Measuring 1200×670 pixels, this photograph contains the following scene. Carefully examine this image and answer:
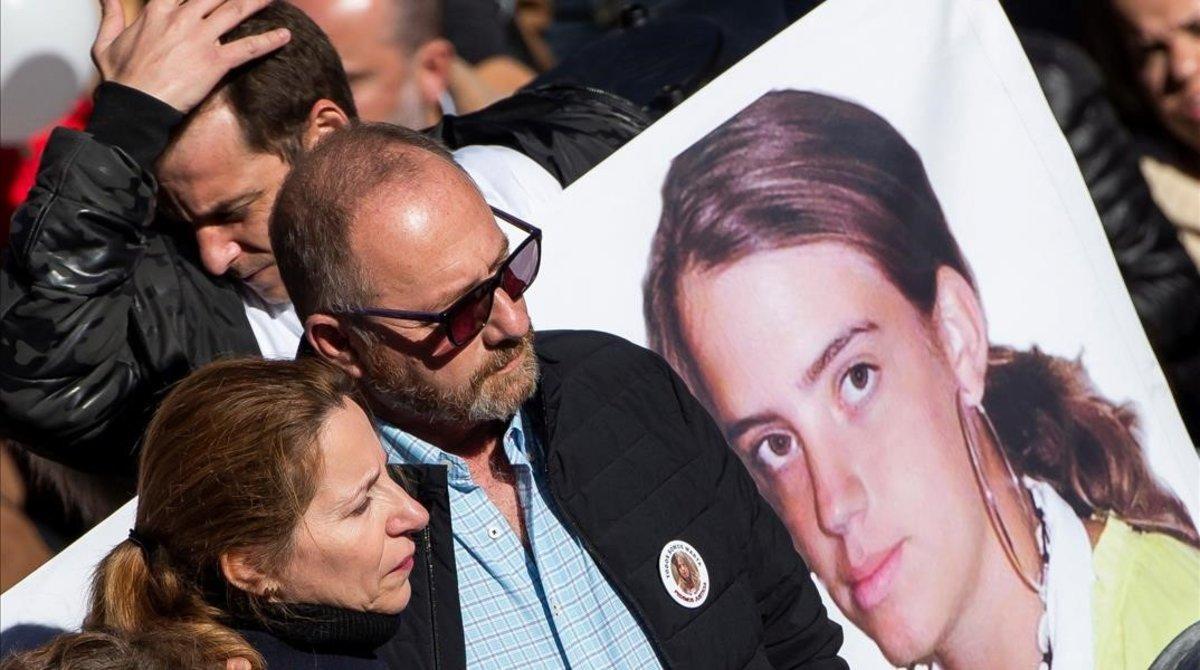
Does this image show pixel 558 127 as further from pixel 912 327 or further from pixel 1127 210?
pixel 1127 210

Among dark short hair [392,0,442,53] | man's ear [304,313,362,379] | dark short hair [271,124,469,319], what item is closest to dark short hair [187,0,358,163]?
dark short hair [271,124,469,319]

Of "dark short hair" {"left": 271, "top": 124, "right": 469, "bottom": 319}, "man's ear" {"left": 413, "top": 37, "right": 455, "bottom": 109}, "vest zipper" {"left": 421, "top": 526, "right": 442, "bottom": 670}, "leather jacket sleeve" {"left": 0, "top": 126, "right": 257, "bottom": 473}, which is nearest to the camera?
"vest zipper" {"left": 421, "top": 526, "right": 442, "bottom": 670}

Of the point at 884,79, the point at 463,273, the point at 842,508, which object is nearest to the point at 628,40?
the point at 884,79

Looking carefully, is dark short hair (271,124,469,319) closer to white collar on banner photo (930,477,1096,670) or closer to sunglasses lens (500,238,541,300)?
sunglasses lens (500,238,541,300)

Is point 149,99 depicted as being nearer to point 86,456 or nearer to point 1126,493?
point 86,456

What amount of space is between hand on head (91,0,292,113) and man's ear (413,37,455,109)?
33.9 inches

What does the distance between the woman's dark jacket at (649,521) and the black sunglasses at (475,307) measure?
157 millimetres

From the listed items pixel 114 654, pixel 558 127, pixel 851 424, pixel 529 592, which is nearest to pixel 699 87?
pixel 558 127

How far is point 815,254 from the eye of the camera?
2605 mm

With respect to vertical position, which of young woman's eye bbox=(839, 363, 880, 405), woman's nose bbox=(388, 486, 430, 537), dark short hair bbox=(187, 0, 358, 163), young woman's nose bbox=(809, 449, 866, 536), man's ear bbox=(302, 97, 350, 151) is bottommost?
young woman's nose bbox=(809, 449, 866, 536)

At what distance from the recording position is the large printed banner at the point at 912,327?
2.49 metres

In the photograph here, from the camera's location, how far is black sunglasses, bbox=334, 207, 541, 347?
6.63 ft

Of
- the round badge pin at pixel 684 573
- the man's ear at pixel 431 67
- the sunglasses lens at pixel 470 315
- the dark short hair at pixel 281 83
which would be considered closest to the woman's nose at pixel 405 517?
the sunglasses lens at pixel 470 315

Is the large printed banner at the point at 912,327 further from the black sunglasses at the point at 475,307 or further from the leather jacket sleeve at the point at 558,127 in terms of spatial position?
the black sunglasses at the point at 475,307
